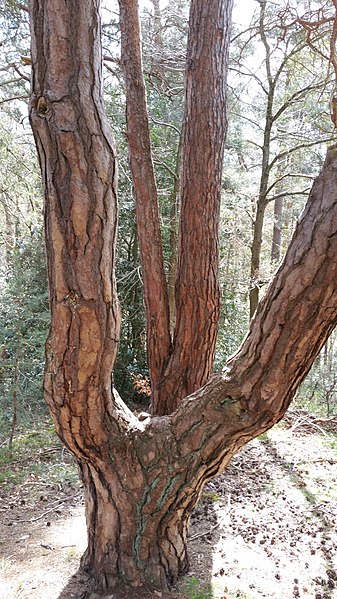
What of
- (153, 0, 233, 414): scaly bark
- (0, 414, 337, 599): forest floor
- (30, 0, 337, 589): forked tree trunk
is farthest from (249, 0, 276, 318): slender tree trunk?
(30, 0, 337, 589): forked tree trunk

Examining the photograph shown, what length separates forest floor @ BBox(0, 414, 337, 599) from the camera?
2.42 metres

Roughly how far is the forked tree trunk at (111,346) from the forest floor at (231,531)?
0.81ft

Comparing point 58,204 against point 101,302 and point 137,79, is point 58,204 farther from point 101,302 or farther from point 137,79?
point 137,79

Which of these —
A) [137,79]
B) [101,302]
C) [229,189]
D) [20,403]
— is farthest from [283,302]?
[229,189]

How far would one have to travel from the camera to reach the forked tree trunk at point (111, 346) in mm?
1623

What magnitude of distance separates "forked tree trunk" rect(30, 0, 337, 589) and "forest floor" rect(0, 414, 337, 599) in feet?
0.81

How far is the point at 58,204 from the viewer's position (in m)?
1.70

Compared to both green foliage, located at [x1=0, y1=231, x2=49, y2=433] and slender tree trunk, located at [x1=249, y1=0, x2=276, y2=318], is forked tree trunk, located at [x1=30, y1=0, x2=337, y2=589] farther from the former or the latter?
slender tree trunk, located at [x1=249, y1=0, x2=276, y2=318]

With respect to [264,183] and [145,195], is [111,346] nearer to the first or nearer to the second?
[145,195]

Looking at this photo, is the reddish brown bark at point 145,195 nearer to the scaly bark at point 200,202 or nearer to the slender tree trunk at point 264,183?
the scaly bark at point 200,202

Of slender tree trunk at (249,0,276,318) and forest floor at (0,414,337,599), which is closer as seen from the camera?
forest floor at (0,414,337,599)

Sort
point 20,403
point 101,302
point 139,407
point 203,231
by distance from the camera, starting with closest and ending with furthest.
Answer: point 101,302 < point 203,231 < point 20,403 < point 139,407

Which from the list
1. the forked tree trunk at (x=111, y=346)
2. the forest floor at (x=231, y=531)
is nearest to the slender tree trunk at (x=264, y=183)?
the forest floor at (x=231, y=531)

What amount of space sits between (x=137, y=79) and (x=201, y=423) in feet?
7.27
